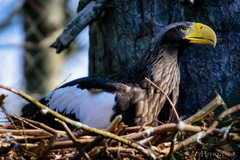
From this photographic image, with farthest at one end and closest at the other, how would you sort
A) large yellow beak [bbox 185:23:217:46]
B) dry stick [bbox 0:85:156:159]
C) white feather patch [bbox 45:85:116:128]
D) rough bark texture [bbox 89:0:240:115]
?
rough bark texture [bbox 89:0:240:115], large yellow beak [bbox 185:23:217:46], white feather patch [bbox 45:85:116:128], dry stick [bbox 0:85:156:159]

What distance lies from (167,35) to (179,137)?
1616mm

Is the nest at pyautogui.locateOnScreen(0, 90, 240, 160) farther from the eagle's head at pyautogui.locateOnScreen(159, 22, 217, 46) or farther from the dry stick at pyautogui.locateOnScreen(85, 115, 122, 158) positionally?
the eagle's head at pyautogui.locateOnScreen(159, 22, 217, 46)

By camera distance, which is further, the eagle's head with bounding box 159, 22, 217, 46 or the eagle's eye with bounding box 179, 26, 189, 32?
the eagle's eye with bounding box 179, 26, 189, 32

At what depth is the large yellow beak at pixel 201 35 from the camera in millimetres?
4648

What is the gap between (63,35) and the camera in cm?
533

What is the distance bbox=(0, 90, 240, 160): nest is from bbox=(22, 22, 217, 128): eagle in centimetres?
71

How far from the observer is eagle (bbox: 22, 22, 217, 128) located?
4477 millimetres

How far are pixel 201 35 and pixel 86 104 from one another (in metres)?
1.29

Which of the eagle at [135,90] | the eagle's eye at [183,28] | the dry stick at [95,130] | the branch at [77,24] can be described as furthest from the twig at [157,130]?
the branch at [77,24]

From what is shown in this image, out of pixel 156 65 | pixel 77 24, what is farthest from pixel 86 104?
pixel 77 24

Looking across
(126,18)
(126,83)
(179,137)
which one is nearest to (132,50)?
(126,18)

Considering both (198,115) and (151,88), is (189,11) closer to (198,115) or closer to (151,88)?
(151,88)

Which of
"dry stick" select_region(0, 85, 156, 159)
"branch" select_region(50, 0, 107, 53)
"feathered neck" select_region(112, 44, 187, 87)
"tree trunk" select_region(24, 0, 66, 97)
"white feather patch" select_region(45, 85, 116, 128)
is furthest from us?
"tree trunk" select_region(24, 0, 66, 97)

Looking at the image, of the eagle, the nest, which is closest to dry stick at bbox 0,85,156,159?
the nest
